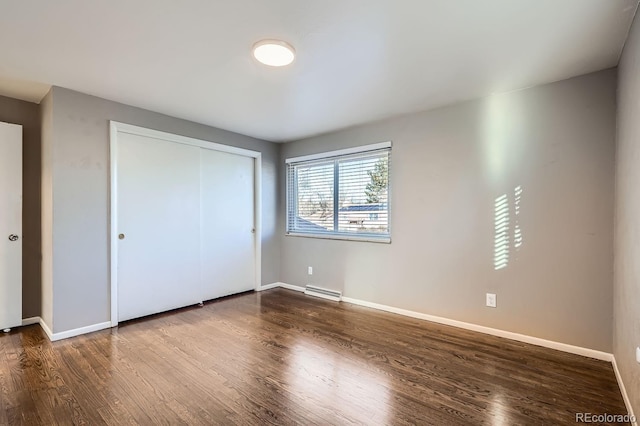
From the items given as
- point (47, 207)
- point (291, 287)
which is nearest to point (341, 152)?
point (291, 287)

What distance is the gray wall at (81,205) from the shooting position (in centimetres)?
282

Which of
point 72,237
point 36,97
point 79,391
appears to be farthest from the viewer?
point 36,97

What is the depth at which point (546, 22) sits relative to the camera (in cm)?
182

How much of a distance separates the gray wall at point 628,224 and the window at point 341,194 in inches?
78.3

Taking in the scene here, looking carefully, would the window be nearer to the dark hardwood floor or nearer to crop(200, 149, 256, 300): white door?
crop(200, 149, 256, 300): white door

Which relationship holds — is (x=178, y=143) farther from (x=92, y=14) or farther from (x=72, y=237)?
(x=92, y=14)

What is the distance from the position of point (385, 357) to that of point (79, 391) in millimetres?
2145

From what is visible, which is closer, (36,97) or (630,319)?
(630,319)

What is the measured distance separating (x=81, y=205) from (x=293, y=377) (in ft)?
8.36

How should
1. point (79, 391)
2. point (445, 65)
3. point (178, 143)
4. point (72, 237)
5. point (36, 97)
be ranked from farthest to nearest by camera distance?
point (178, 143), point (36, 97), point (72, 237), point (445, 65), point (79, 391)

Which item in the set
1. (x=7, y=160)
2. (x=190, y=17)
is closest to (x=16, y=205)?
(x=7, y=160)

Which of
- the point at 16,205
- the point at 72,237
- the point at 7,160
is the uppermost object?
the point at 7,160

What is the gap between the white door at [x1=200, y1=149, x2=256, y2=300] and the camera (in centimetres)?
406

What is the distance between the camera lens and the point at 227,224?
4309mm
